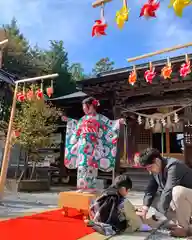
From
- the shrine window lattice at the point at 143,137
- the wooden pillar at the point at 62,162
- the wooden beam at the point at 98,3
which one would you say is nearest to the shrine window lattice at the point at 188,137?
the shrine window lattice at the point at 143,137

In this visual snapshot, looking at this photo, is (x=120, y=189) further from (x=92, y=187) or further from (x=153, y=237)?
(x=92, y=187)

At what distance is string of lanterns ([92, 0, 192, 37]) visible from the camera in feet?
5.39

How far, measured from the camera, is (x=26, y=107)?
28.1 feet

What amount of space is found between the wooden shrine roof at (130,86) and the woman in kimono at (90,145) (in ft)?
12.0

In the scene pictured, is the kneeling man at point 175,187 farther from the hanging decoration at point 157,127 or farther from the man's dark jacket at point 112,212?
the hanging decoration at point 157,127

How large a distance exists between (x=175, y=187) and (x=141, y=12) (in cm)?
191

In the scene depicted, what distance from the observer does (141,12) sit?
8.34 feet

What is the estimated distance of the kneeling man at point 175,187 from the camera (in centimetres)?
274

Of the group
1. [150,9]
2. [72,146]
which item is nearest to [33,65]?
[72,146]

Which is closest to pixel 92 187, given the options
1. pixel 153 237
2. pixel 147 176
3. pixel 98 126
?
pixel 98 126

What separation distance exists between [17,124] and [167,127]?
18.3ft

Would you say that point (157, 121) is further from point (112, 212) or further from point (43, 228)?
point (43, 228)

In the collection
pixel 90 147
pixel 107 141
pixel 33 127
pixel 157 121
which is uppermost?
pixel 157 121

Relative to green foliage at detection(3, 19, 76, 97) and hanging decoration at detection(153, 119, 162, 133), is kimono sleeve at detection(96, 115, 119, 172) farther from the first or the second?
green foliage at detection(3, 19, 76, 97)
